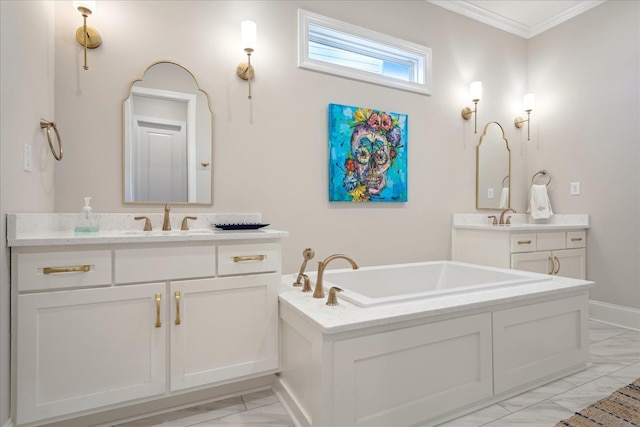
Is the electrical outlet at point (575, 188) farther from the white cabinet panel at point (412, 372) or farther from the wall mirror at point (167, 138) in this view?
the wall mirror at point (167, 138)

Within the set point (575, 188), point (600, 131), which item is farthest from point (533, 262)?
point (600, 131)

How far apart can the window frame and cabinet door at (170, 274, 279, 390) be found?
160 centimetres

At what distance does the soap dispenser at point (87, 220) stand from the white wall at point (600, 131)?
3867 mm

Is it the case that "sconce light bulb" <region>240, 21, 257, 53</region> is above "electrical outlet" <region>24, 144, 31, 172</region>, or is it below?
above

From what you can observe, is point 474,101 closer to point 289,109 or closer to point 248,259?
point 289,109

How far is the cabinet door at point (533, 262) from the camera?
2803mm

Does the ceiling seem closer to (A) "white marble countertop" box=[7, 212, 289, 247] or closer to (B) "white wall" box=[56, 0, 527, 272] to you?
(B) "white wall" box=[56, 0, 527, 272]

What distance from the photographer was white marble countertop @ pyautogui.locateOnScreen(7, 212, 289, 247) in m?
1.42

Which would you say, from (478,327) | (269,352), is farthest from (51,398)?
(478,327)

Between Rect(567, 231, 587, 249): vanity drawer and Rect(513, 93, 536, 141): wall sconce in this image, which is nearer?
Rect(567, 231, 587, 249): vanity drawer

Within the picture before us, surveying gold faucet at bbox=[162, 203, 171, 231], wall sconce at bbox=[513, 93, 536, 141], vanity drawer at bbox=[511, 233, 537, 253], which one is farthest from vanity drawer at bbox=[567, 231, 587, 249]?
gold faucet at bbox=[162, 203, 171, 231]

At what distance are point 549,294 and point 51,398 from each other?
2448mm

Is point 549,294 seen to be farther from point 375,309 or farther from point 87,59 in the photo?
point 87,59

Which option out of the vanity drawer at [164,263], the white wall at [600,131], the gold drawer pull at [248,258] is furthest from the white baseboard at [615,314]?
the vanity drawer at [164,263]
